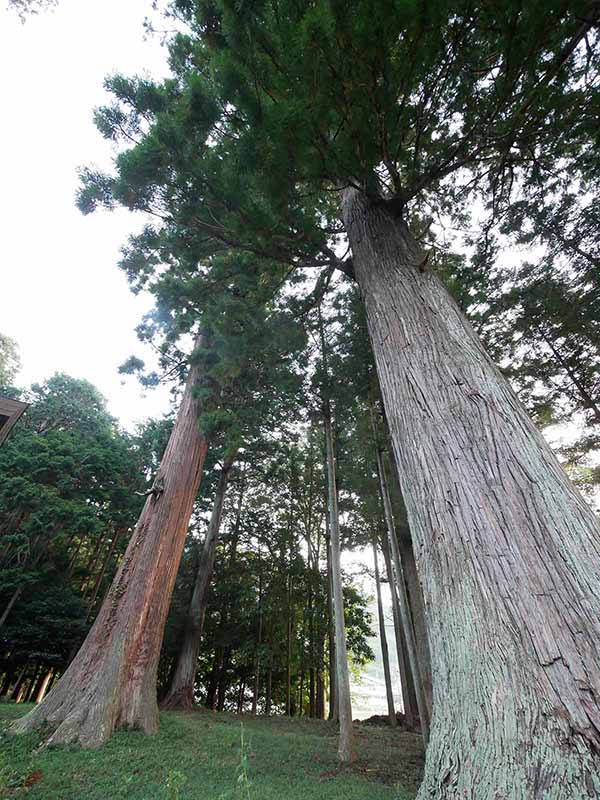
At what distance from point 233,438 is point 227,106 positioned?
4833 millimetres

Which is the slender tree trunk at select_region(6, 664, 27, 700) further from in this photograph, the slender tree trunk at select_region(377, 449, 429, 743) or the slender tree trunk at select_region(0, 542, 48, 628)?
the slender tree trunk at select_region(377, 449, 429, 743)

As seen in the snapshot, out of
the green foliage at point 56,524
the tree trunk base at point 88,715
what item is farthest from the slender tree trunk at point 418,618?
the green foliage at point 56,524

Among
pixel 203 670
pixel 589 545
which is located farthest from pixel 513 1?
pixel 203 670

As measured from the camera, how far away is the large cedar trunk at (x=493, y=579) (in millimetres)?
837

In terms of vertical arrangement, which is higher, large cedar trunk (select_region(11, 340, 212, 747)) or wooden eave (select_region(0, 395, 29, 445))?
wooden eave (select_region(0, 395, 29, 445))

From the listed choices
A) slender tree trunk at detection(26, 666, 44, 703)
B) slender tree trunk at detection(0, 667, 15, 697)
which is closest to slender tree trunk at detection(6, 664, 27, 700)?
slender tree trunk at detection(0, 667, 15, 697)

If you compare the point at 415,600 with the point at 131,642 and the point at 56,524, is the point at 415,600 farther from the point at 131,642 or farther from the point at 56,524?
the point at 56,524

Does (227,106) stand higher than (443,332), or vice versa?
(227,106)

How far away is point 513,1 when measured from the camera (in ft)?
6.79

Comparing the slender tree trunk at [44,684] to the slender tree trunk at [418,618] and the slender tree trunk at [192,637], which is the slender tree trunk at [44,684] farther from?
the slender tree trunk at [418,618]

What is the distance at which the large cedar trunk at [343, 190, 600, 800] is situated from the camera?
0.84 m

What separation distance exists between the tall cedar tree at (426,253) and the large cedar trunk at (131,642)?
146 inches

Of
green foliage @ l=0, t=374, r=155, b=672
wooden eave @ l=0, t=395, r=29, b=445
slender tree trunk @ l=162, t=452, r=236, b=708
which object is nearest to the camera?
wooden eave @ l=0, t=395, r=29, b=445

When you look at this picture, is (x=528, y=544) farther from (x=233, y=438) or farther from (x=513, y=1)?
(x=233, y=438)
